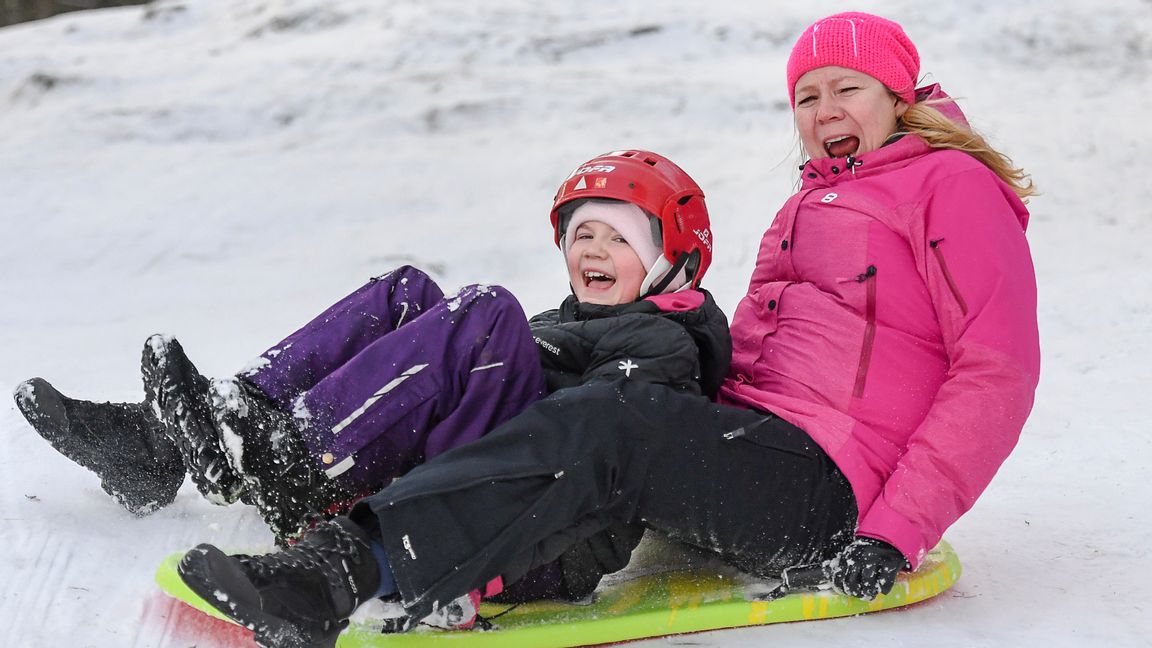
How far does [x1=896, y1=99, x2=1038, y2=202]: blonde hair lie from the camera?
2.76 meters

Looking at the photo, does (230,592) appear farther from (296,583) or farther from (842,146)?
(842,146)

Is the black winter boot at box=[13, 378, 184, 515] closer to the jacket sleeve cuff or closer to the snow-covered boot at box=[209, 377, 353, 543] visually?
the snow-covered boot at box=[209, 377, 353, 543]

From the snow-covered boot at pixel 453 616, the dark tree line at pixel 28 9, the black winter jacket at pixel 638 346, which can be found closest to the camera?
the snow-covered boot at pixel 453 616

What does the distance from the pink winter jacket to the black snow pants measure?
4.8 inches

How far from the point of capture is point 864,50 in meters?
2.86

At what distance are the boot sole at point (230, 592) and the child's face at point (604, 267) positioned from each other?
3.91ft

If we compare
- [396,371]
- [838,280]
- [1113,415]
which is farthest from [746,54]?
[396,371]

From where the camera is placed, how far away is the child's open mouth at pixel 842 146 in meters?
2.91

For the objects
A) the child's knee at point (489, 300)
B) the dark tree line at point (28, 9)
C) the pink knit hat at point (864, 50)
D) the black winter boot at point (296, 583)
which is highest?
the pink knit hat at point (864, 50)

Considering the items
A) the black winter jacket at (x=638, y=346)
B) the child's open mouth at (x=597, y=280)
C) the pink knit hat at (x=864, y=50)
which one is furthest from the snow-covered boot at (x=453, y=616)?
the pink knit hat at (x=864, y=50)

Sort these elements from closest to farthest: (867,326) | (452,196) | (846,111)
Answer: (867,326)
(846,111)
(452,196)

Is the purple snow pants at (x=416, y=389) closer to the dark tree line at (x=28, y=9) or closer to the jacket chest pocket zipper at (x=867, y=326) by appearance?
the jacket chest pocket zipper at (x=867, y=326)

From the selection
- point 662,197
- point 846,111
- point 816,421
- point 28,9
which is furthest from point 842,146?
point 28,9

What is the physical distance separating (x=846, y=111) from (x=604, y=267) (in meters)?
0.74
